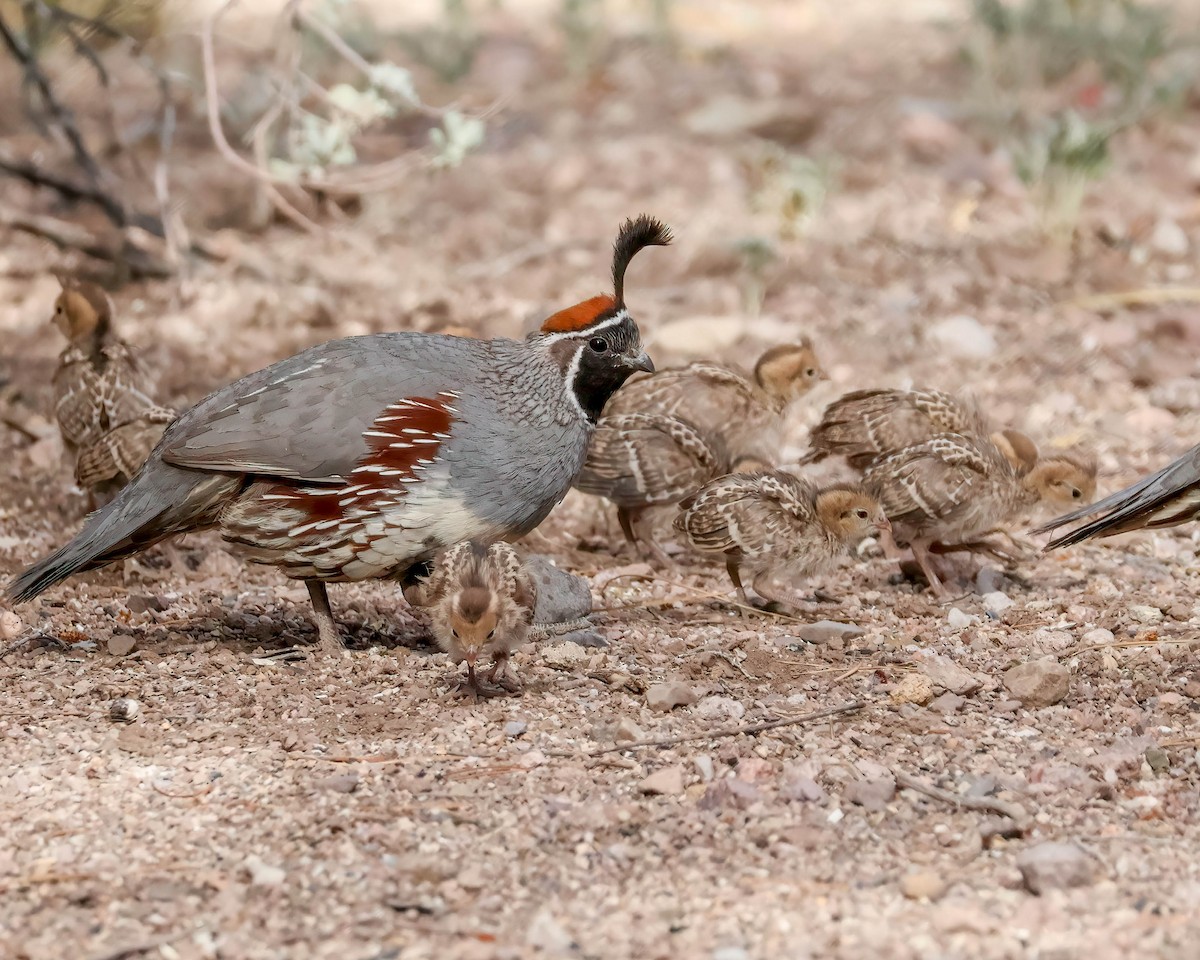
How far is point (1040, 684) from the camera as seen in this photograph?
5156mm

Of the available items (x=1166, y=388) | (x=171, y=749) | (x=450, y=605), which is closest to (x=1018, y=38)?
(x=1166, y=388)

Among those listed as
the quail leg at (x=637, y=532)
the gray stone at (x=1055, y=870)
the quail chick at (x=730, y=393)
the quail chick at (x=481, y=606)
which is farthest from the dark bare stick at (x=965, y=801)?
the quail chick at (x=730, y=393)

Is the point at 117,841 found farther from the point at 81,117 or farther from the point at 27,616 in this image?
the point at 81,117

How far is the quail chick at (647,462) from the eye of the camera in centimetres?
674

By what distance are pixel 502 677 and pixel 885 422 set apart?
2414 millimetres

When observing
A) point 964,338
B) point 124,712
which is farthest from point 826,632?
point 964,338

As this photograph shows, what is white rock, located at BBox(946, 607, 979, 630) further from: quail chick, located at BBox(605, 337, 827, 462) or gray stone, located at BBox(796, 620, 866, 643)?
quail chick, located at BBox(605, 337, 827, 462)

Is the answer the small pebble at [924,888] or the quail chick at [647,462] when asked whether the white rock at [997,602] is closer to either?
the quail chick at [647,462]

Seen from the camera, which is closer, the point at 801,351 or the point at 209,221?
the point at 801,351

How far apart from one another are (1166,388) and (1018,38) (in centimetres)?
485

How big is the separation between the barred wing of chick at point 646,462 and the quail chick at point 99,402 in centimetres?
179

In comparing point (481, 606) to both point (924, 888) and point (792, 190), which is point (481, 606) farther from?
point (792, 190)

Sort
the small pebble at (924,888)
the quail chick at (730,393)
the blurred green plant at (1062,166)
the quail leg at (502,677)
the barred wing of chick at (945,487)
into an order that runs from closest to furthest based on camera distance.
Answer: the small pebble at (924,888) < the quail leg at (502,677) < the barred wing of chick at (945,487) < the quail chick at (730,393) < the blurred green plant at (1062,166)

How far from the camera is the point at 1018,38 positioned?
40.9ft
